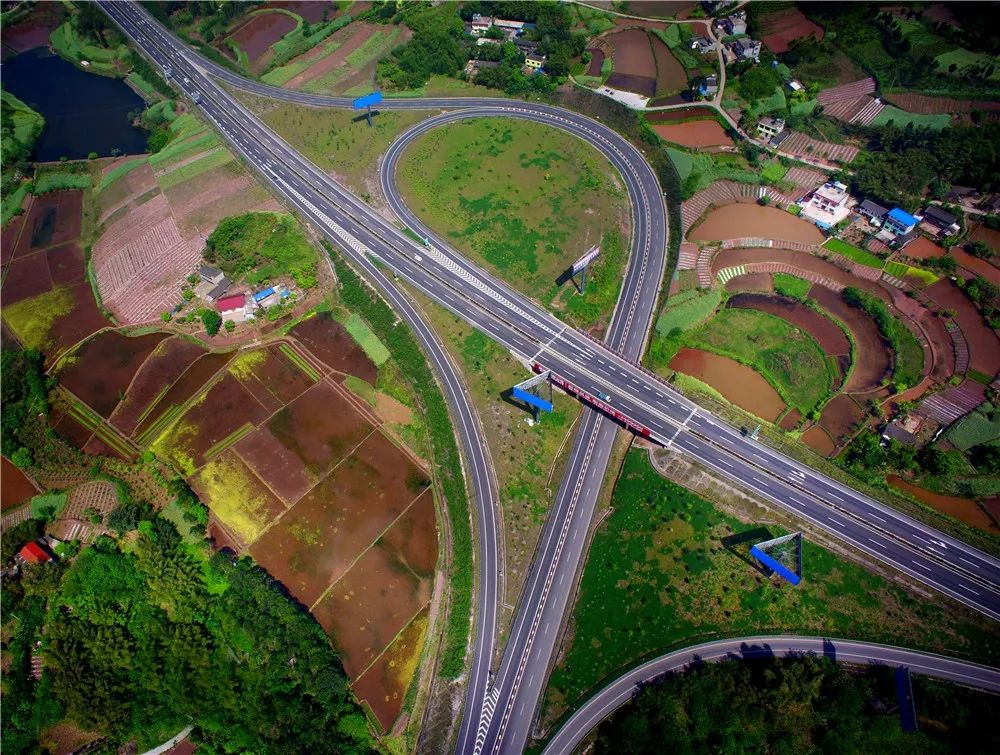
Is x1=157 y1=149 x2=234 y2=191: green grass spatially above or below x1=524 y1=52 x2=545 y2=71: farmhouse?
below

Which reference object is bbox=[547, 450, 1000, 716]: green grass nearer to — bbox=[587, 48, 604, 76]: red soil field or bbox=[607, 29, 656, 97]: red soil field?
bbox=[607, 29, 656, 97]: red soil field

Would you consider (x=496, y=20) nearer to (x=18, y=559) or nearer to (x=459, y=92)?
(x=459, y=92)

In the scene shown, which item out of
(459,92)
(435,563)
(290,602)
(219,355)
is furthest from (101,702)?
Answer: (459,92)

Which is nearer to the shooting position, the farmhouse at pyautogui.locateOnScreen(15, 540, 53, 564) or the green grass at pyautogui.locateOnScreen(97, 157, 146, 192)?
the farmhouse at pyautogui.locateOnScreen(15, 540, 53, 564)

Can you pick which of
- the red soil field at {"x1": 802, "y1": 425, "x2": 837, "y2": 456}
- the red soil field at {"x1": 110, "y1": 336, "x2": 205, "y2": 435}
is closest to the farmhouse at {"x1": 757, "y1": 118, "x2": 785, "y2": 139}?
the red soil field at {"x1": 802, "y1": 425, "x2": 837, "y2": 456}

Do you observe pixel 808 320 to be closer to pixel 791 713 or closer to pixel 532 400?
pixel 532 400

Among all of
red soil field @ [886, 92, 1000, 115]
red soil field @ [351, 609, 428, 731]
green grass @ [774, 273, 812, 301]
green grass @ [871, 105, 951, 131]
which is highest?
red soil field @ [886, 92, 1000, 115]

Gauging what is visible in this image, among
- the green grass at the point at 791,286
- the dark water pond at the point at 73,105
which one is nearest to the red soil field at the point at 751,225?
the green grass at the point at 791,286
